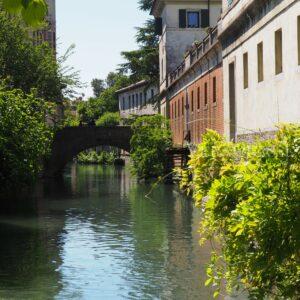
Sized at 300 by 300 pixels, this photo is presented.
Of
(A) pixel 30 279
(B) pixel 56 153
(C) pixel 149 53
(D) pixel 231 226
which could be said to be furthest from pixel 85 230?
(C) pixel 149 53

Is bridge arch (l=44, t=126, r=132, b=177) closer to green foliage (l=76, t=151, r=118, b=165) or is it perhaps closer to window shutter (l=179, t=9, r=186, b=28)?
window shutter (l=179, t=9, r=186, b=28)

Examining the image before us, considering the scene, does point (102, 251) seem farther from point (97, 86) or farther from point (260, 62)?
point (97, 86)

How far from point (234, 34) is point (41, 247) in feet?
39.2

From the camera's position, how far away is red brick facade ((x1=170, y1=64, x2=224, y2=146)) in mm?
31798

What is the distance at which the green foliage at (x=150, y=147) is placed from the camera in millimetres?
46688

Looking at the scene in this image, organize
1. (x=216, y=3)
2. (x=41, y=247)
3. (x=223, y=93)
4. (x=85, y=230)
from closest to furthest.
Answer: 1. (x=41, y=247)
2. (x=85, y=230)
3. (x=223, y=93)
4. (x=216, y=3)

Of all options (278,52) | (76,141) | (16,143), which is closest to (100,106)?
(76,141)

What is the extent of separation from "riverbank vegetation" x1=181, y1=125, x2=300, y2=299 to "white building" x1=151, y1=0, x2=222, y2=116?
46.1 metres

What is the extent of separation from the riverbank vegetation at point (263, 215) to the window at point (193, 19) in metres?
A: 47.1

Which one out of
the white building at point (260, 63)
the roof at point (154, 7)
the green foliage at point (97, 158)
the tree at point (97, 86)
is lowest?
the green foliage at point (97, 158)

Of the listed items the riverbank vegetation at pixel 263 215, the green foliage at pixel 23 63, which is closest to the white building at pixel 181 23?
the green foliage at pixel 23 63

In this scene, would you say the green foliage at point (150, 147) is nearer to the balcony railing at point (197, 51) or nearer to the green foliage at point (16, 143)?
the balcony railing at point (197, 51)

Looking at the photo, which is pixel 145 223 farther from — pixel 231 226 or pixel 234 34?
pixel 231 226

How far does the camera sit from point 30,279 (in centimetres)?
1436
